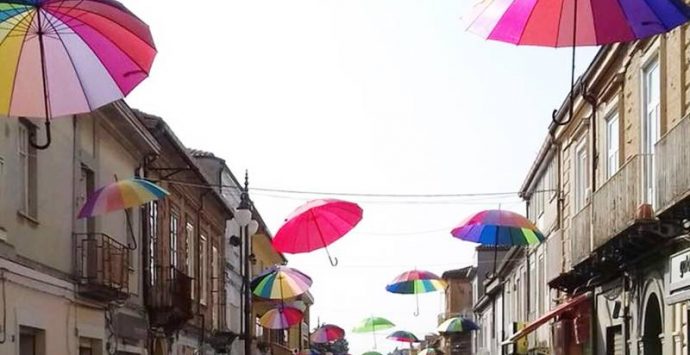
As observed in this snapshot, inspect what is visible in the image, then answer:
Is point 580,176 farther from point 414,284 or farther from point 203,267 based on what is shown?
point 203,267

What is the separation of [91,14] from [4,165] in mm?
7065

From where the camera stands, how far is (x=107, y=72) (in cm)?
886

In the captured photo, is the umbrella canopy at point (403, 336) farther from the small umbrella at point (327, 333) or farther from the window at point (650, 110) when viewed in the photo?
the window at point (650, 110)

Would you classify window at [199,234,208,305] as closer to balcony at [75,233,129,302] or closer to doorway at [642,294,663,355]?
balcony at [75,233,129,302]

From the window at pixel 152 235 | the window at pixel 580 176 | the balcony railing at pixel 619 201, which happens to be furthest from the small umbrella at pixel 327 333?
the balcony railing at pixel 619 201

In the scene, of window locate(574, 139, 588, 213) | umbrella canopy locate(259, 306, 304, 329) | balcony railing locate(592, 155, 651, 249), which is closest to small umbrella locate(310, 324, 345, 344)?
umbrella canopy locate(259, 306, 304, 329)

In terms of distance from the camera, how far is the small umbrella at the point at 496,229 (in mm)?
19203

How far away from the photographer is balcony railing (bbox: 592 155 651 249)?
1602 centimetres

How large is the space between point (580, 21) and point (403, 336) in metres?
50.0

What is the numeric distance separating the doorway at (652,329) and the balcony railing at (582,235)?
213cm

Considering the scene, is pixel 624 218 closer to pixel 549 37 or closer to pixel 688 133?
pixel 688 133

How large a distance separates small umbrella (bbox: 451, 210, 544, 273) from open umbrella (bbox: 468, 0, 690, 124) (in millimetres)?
10968

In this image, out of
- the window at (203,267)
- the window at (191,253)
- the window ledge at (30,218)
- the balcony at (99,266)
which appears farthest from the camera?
the window at (203,267)

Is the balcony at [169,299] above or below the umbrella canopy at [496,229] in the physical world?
below
